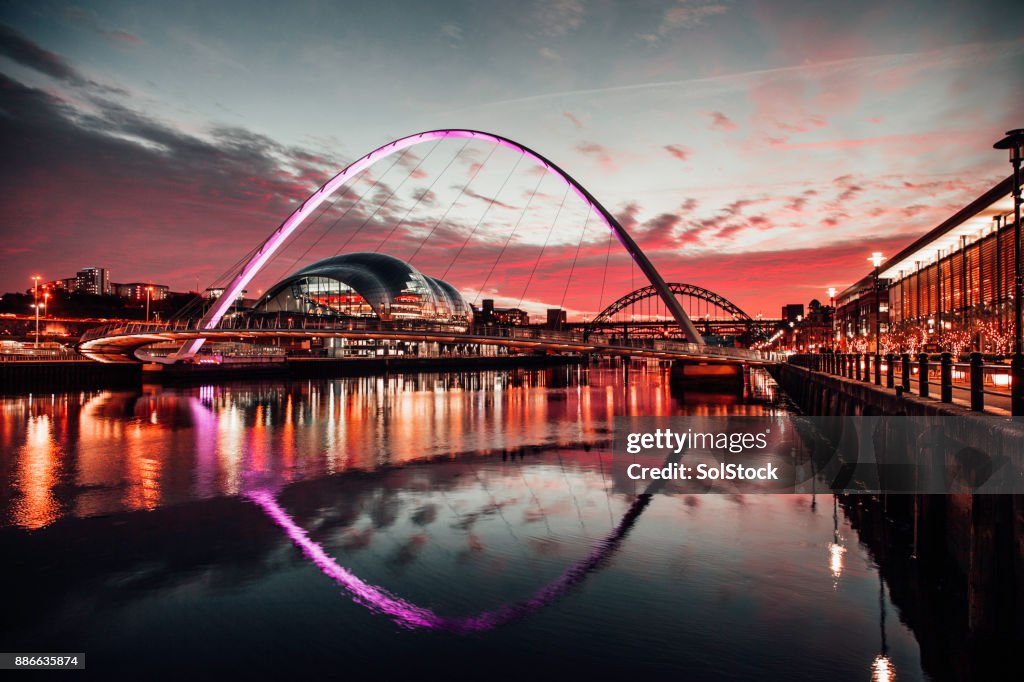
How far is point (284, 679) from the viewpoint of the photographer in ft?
24.6

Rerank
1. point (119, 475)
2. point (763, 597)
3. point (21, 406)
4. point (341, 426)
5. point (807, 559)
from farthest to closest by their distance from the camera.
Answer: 1. point (21, 406)
2. point (341, 426)
3. point (119, 475)
4. point (807, 559)
5. point (763, 597)

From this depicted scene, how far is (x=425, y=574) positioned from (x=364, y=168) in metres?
64.5

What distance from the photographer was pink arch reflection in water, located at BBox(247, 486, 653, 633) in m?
8.95

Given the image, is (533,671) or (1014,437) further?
(1014,437)

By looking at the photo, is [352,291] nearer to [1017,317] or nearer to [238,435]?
[238,435]

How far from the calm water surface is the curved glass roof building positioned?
10564cm

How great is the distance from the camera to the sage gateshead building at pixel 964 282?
32.5 m

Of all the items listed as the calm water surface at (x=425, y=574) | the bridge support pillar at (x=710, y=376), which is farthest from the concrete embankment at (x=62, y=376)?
the bridge support pillar at (x=710, y=376)

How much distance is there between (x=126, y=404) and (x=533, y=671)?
43757 millimetres

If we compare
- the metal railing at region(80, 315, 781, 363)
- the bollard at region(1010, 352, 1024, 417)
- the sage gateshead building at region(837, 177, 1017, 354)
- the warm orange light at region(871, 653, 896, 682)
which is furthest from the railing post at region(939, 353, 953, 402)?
the metal railing at region(80, 315, 781, 363)

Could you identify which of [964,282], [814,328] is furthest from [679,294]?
[964,282]

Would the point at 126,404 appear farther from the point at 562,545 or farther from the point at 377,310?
the point at 377,310

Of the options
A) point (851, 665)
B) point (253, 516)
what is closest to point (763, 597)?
point (851, 665)

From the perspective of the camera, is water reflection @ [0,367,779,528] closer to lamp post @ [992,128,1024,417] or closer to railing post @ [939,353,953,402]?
railing post @ [939,353,953,402]
